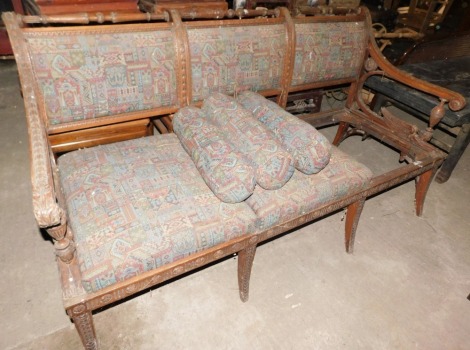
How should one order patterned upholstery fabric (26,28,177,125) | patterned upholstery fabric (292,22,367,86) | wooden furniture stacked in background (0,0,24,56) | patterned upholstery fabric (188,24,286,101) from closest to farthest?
patterned upholstery fabric (26,28,177,125)
patterned upholstery fabric (188,24,286,101)
patterned upholstery fabric (292,22,367,86)
wooden furniture stacked in background (0,0,24,56)

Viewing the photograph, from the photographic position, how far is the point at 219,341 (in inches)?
67.9

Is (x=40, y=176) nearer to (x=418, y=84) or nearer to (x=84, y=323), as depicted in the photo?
(x=84, y=323)

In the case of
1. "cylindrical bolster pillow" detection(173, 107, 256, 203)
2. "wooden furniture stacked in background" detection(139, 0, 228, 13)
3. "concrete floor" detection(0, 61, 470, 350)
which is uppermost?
"wooden furniture stacked in background" detection(139, 0, 228, 13)

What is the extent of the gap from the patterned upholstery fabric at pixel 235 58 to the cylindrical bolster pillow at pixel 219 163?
1.62ft

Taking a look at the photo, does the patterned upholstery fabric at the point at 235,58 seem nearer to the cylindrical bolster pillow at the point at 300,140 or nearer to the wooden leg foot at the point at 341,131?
the cylindrical bolster pillow at the point at 300,140

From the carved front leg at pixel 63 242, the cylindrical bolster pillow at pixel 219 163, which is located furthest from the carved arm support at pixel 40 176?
the cylindrical bolster pillow at pixel 219 163

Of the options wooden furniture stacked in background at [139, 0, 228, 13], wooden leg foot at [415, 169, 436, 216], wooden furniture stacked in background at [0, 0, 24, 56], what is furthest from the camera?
wooden furniture stacked in background at [0, 0, 24, 56]

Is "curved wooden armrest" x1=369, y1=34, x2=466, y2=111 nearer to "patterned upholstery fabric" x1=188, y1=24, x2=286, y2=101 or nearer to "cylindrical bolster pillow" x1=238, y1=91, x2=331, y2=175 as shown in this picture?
"patterned upholstery fabric" x1=188, y1=24, x2=286, y2=101

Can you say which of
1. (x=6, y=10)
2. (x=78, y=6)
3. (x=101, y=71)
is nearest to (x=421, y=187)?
(x=101, y=71)

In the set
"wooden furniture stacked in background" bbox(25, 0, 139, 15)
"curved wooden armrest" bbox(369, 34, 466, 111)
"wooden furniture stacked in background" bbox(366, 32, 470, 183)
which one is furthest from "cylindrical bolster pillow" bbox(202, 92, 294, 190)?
"wooden furniture stacked in background" bbox(25, 0, 139, 15)

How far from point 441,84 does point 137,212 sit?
301 centimetres

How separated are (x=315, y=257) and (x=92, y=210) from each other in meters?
1.54

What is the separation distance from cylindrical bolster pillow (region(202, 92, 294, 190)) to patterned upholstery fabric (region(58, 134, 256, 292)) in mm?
212

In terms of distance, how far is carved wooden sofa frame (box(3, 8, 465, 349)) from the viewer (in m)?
1.27
